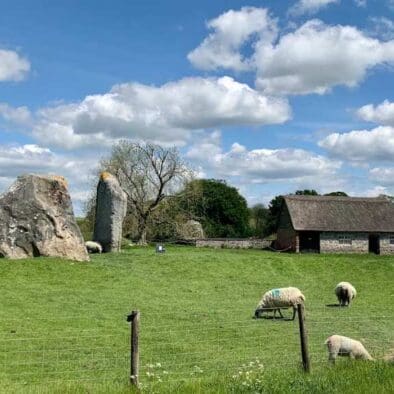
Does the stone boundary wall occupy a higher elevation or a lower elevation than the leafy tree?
lower

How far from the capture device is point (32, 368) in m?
12.6

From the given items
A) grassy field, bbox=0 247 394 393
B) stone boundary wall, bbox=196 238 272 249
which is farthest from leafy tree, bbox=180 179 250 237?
grassy field, bbox=0 247 394 393

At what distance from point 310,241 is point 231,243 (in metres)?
7.25

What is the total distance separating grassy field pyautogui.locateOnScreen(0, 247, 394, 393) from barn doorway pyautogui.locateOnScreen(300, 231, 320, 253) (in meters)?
20.2

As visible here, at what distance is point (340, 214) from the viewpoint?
2248 inches

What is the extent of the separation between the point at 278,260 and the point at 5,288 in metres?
16.7

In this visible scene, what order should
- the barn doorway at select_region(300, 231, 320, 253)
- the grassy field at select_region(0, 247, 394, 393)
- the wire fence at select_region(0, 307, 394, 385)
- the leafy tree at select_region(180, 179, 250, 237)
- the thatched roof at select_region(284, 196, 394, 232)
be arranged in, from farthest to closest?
the leafy tree at select_region(180, 179, 250, 237)
the barn doorway at select_region(300, 231, 320, 253)
the thatched roof at select_region(284, 196, 394, 232)
the wire fence at select_region(0, 307, 394, 385)
the grassy field at select_region(0, 247, 394, 393)

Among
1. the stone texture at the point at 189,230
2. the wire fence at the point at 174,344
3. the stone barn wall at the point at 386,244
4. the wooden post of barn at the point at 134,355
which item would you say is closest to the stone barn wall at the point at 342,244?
the stone barn wall at the point at 386,244

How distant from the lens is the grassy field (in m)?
10.1

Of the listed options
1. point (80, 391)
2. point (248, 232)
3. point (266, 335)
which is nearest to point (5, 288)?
point (266, 335)

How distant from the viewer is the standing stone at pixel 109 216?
3662 cm

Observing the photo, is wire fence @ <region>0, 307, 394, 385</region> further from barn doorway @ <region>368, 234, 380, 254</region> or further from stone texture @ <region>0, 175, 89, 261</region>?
barn doorway @ <region>368, 234, 380, 254</region>

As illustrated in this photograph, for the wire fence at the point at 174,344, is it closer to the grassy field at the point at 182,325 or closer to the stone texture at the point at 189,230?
the grassy field at the point at 182,325

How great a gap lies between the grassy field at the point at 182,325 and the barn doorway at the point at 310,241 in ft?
66.1
